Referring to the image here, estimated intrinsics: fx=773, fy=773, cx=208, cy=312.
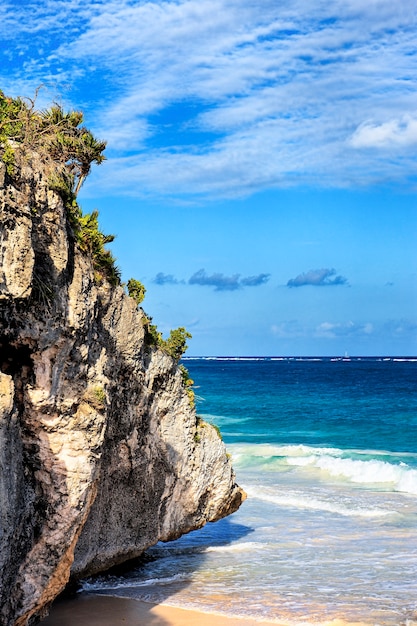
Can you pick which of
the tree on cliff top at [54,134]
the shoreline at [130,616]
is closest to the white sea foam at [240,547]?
the shoreline at [130,616]

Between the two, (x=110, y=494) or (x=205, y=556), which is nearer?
(x=110, y=494)

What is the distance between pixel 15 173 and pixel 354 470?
77.5ft

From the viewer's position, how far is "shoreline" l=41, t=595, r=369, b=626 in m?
12.7

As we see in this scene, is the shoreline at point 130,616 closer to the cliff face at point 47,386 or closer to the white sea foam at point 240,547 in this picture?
the cliff face at point 47,386

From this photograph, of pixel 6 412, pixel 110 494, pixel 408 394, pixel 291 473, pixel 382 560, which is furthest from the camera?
pixel 408 394

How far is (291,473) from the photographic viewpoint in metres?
30.0

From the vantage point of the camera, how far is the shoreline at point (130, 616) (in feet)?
41.8

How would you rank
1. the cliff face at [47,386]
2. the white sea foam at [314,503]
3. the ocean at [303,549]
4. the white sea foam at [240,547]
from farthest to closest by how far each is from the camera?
the white sea foam at [314,503] < the white sea foam at [240,547] < the ocean at [303,549] < the cliff face at [47,386]

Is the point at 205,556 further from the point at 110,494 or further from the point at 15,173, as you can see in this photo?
the point at 15,173

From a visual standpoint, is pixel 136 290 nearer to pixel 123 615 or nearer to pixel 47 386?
pixel 47 386

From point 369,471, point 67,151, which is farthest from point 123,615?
point 369,471

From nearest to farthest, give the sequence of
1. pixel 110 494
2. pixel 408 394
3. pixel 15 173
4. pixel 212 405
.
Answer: pixel 15 173, pixel 110 494, pixel 212 405, pixel 408 394

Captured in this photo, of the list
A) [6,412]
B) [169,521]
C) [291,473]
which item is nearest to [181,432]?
[169,521]

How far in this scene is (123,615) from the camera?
13.0 meters
